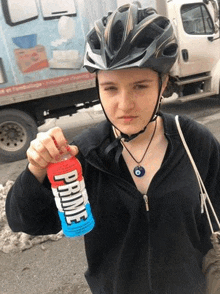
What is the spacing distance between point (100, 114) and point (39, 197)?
9.21 metres

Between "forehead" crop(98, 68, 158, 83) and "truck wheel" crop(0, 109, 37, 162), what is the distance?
17.7 ft

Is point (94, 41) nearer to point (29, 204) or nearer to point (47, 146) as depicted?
point (47, 146)

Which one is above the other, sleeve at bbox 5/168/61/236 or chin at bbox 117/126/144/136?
chin at bbox 117/126/144/136

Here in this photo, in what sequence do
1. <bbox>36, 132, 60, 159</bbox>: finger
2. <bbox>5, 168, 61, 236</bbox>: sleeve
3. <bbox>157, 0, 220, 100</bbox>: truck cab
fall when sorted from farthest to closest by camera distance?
<bbox>157, 0, 220, 100</bbox>: truck cab, <bbox>5, 168, 61, 236</bbox>: sleeve, <bbox>36, 132, 60, 159</bbox>: finger

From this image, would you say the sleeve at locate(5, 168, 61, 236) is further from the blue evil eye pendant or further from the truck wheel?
the truck wheel

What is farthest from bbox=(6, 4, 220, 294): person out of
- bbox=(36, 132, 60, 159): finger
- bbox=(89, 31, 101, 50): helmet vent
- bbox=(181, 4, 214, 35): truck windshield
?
bbox=(181, 4, 214, 35): truck windshield

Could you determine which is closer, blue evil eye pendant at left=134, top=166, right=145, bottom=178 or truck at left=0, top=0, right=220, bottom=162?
blue evil eye pendant at left=134, top=166, right=145, bottom=178

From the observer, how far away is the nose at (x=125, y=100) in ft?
3.98

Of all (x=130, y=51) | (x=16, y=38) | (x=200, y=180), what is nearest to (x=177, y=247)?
(x=200, y=180)

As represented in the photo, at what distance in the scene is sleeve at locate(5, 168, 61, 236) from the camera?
120 centimetres

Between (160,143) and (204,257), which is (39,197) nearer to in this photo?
(160,143)

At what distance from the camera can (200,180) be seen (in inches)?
51.4

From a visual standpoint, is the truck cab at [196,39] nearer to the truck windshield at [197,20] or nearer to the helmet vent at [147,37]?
the truck windshield at [197,20]

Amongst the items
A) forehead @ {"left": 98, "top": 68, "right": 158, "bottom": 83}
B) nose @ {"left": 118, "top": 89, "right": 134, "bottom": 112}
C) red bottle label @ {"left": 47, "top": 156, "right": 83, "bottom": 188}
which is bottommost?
red bottle label @ {"left": 47, "top": 156, "right": 83, "bottom": 188}
